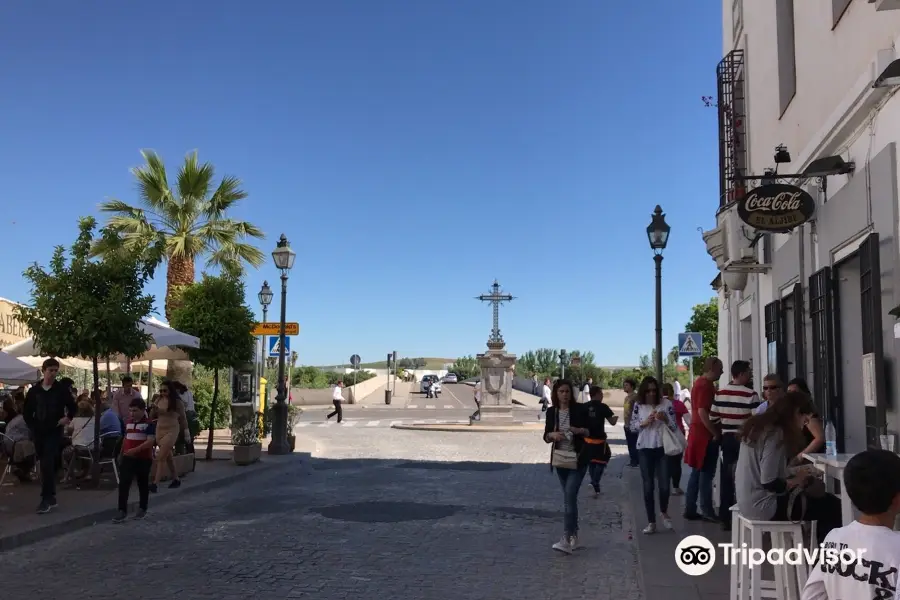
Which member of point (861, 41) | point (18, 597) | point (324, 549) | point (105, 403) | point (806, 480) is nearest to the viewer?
point (806, 480)

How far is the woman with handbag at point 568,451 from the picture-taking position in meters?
7.94

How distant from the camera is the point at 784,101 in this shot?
10492mm

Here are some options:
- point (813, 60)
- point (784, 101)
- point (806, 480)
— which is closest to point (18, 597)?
point (806, 480)

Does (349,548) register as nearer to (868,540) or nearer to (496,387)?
(868,540)

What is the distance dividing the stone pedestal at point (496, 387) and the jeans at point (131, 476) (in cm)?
2129

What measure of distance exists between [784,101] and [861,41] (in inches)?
133

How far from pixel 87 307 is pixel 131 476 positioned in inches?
112

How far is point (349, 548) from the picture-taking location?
8297 millimetres

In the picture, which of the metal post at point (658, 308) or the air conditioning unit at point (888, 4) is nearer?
the air conditioning unit at point (888, 4)

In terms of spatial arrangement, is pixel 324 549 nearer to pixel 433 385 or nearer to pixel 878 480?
pixel 878 480

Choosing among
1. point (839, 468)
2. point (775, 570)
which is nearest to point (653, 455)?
point (775, 570)

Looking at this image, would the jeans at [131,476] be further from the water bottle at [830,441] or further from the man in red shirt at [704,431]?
the water bottle at [830,441]

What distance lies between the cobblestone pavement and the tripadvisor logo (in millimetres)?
500

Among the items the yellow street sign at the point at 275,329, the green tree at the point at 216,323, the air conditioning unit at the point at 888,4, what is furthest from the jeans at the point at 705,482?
the yellow street sign at the point at 275,329
